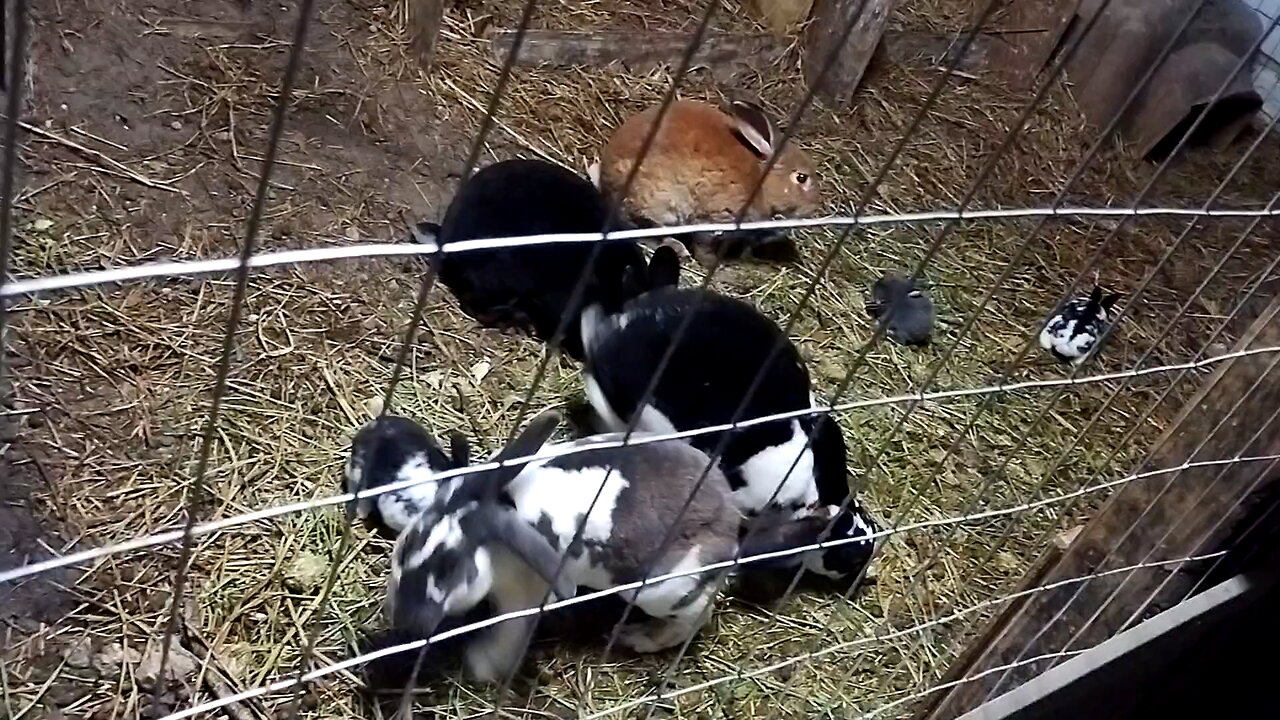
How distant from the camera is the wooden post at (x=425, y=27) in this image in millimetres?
2566

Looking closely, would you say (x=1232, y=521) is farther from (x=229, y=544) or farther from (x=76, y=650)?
(x=76, y=650)

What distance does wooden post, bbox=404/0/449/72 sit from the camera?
101 inches

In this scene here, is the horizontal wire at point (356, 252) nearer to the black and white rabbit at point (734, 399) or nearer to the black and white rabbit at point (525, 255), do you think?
the black and white rabbit at point (734, 399)

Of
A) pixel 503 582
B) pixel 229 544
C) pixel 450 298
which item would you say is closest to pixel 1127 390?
pixel 450 298

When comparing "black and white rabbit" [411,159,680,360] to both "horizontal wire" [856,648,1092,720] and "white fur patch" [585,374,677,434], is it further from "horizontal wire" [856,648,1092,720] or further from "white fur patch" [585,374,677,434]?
"horizontal wire" [856,648,1092,720]

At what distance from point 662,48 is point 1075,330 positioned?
4.02 feet

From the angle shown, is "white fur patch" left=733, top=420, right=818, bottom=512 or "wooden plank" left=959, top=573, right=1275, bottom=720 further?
"white fur patch" left=733, top=420, right=818, bottom=512

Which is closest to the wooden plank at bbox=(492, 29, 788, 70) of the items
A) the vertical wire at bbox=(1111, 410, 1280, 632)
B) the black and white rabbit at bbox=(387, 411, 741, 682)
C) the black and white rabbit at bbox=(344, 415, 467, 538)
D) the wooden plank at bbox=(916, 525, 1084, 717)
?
the black and white rabbit at bbox=(344, 415, 467, 538)

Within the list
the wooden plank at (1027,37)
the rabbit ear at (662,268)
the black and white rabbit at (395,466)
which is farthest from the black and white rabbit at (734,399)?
the wooden plank at (1027,37)

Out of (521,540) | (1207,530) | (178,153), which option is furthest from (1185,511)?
(178,153)

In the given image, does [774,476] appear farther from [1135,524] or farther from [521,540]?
[521,540]

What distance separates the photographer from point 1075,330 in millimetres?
2533

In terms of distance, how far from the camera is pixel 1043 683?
1422mm

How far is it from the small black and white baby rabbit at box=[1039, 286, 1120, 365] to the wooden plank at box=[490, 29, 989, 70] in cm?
66
